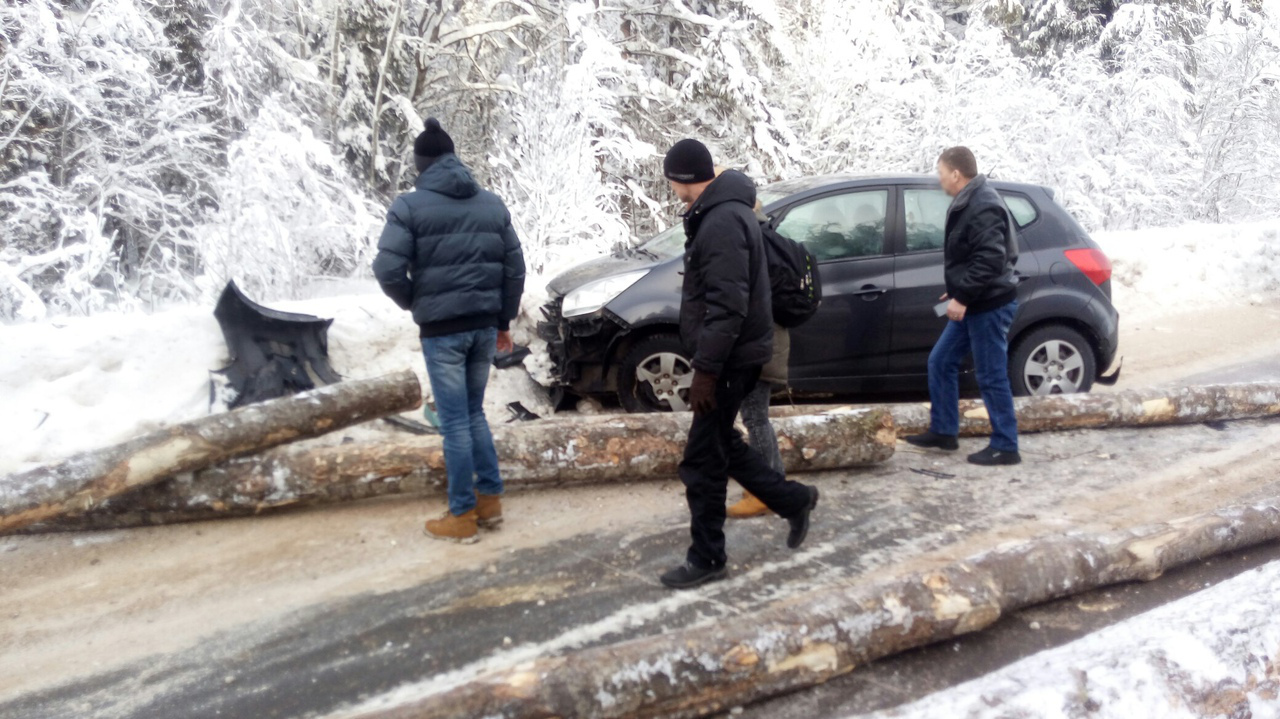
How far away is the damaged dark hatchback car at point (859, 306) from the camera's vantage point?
20.2 ft

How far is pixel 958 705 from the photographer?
2.83 meters

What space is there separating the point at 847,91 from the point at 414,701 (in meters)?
13.4

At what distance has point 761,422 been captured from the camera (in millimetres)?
4508

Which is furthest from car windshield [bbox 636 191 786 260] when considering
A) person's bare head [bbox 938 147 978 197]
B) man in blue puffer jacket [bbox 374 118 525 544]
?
man in blue puffer jacket [bbox 374 118 525 544]

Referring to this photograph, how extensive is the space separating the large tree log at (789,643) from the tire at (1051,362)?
267 centimetres

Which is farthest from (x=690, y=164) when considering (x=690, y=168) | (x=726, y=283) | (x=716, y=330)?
(x=716, y=330)

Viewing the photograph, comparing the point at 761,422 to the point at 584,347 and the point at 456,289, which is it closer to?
the point at 456,289

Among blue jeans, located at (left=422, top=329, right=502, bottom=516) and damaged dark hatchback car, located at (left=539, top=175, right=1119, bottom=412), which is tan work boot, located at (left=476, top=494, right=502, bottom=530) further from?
damaged dark hatchback car, located at (left=539, top=175, right=1119, bottom=412)

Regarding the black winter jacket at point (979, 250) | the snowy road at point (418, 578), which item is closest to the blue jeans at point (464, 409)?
the snowy road at point (418, 578)

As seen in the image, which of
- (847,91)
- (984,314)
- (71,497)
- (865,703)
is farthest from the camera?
(847,91)

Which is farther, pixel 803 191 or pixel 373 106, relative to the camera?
pixel 373 106

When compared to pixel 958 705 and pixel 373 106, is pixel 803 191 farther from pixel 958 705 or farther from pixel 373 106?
pixel 373 106

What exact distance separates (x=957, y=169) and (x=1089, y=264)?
1860mm

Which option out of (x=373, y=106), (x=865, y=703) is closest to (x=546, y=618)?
(x=865, y=703)
